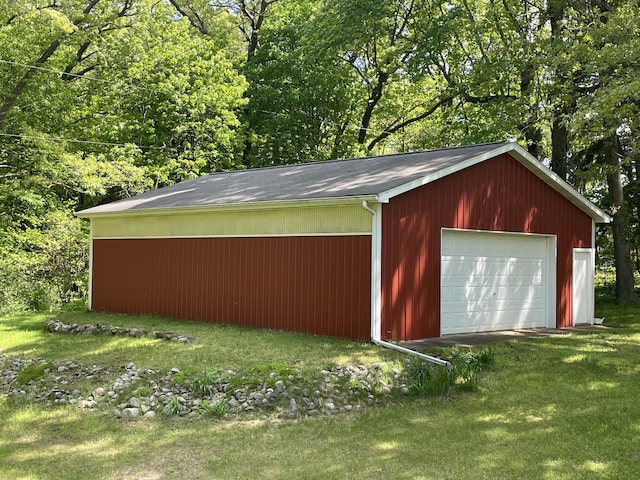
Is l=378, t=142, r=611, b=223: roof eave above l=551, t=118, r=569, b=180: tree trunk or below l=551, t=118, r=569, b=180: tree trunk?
below

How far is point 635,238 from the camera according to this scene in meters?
21.1

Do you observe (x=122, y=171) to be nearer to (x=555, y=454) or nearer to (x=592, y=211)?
(x=592, y=211)

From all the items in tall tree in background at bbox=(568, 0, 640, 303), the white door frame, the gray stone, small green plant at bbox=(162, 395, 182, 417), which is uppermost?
tall tree in background at bbox=(568, 0, 640, 303)

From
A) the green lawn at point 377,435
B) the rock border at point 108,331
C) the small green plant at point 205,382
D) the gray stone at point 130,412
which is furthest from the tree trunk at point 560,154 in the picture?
the gray stone at point 130,412

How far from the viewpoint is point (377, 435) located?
6.40m

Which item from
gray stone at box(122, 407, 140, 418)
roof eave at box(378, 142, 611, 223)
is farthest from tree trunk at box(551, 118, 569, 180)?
gray stone at box(122, 407, 140, 418)

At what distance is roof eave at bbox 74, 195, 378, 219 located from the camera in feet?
34.3

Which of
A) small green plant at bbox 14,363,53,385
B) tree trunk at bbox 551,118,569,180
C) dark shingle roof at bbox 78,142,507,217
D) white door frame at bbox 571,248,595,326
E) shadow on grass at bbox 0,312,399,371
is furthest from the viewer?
tree trunk at bbox 551,118,569,180

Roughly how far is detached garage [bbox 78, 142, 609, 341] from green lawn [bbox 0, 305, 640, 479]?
5.34ft

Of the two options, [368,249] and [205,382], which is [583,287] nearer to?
[368,249]

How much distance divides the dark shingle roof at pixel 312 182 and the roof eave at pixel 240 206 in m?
0.06

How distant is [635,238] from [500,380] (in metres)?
15.0

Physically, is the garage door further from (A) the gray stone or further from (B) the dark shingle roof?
(A) the gray stone

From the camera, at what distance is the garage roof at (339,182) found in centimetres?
1094
